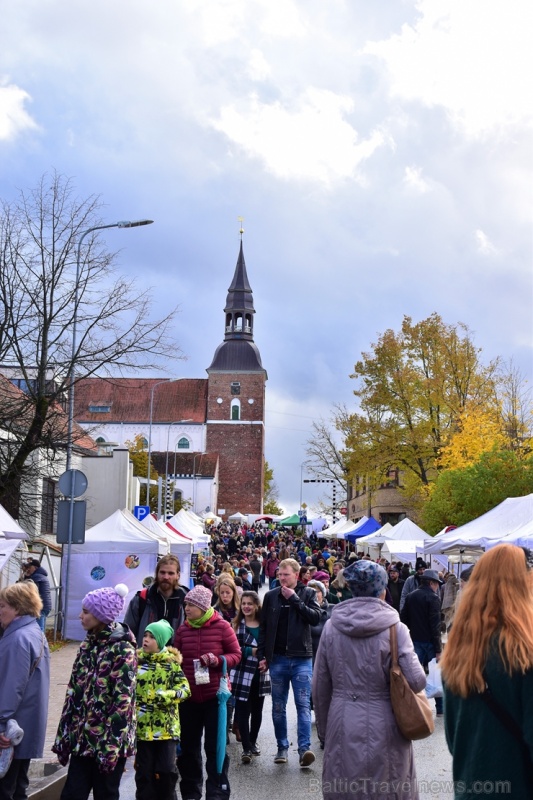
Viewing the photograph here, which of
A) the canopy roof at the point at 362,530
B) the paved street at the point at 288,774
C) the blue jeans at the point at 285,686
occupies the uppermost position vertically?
the canopy roof at the point at 362,530

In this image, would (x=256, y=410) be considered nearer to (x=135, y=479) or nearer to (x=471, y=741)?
(x=135, y=479)

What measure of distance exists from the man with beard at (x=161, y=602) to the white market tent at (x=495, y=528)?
10350 mm

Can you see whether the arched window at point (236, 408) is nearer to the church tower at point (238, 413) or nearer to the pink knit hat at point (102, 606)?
the church tower at point (238, 413)

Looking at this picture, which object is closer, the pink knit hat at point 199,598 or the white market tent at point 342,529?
the pink knit hat at point 199,598

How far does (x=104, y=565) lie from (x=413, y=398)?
25.3 metres

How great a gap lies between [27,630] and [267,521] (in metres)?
82.3

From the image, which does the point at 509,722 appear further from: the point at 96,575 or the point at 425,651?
the point at 96,575

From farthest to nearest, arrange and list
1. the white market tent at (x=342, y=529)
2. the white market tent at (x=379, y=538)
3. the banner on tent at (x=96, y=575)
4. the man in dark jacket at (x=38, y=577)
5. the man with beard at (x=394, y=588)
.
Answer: the white market tent at (x=342, y=529) < the white market tent at (x=379, y=538) < the banner on tent at (x=96, y=575) < the man with beard at (x=394, y=588) < the man in dark jacket at (x=38, y=577)

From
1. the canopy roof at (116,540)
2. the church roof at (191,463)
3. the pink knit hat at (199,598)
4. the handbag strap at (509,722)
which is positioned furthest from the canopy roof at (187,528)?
the church roof at (191,463)

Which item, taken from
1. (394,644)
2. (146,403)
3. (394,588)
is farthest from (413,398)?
(146,403)

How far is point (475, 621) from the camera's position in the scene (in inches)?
155

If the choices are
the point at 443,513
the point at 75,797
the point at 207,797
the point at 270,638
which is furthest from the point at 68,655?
the point at 443,513

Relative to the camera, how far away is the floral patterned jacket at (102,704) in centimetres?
622

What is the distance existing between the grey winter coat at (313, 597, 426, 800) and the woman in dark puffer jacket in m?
2.59
